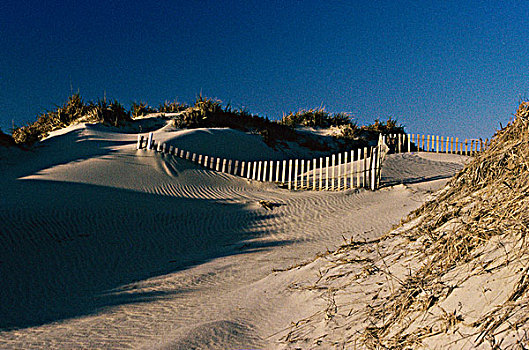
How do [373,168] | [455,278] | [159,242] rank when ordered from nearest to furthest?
[455,278] → [159,242] → [373,168]

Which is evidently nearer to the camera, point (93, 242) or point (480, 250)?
point (480, 250)

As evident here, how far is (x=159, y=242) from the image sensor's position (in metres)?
9.57

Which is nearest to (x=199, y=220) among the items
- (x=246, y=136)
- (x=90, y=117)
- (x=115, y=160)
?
(x=115, y=160)

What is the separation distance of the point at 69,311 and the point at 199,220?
225 inches

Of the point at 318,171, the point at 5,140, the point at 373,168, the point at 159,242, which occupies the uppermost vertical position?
the point at 5,140

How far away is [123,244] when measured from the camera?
9211 mm

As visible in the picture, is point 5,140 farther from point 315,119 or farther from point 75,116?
point 315,119

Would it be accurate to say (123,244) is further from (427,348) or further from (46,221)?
(427,348)

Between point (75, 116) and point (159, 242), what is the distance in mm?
16883

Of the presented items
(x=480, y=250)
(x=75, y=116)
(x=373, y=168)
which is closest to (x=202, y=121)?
(x=75, y=116)

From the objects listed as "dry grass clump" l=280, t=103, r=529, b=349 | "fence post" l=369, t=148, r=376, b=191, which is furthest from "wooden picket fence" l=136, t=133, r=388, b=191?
"dry grass clump" l=280, t=103, r=529, b=349

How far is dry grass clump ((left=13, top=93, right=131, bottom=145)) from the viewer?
2225 cm

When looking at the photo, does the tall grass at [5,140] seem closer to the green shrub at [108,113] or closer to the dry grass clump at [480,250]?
the green shrub at [108,113]

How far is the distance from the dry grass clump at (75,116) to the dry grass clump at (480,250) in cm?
2087
